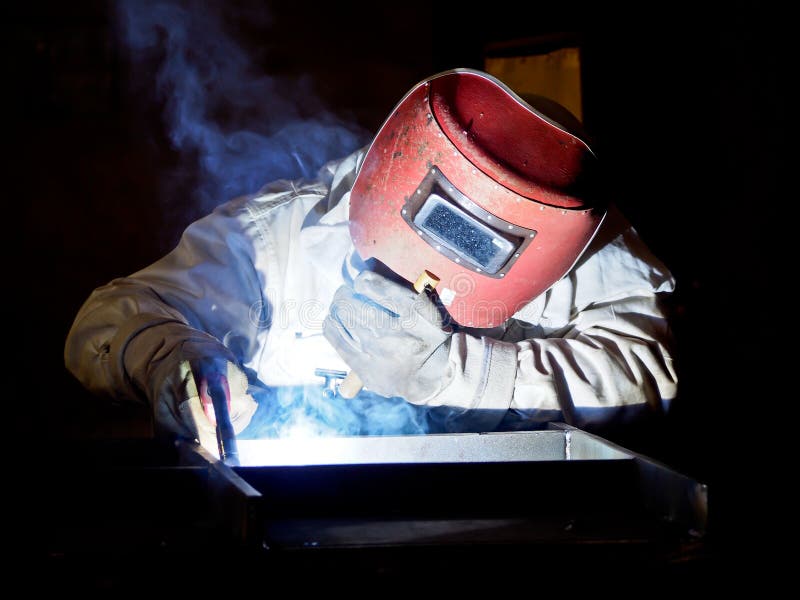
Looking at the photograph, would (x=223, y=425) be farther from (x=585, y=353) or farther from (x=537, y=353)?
(x=585, y=353)

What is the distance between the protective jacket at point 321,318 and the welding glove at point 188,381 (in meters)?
0.01

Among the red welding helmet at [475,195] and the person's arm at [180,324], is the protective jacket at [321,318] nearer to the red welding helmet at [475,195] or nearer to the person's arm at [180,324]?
the person's arm at [180,324]

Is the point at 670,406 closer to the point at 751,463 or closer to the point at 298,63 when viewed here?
the point at 751,463

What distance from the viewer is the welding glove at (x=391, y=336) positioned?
1414 mm

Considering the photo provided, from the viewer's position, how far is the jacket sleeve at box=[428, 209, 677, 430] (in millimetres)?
1527

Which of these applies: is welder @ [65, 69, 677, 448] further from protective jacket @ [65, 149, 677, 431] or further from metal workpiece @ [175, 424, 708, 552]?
metal workpiece @ [175, 424, 708, 552]

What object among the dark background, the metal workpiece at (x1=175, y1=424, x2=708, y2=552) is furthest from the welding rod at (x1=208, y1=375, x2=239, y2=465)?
the dark background

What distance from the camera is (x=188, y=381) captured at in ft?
4.34

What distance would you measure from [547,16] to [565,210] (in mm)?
2323

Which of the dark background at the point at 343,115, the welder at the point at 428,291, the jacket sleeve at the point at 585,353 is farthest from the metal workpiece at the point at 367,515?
the dark background at the point at 343,115

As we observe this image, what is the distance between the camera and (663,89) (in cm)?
314

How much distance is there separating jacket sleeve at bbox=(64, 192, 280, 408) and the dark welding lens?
58 centimetres

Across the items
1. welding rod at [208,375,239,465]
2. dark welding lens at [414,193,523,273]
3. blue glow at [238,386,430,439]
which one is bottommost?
blue glow at [238,386,430,439]

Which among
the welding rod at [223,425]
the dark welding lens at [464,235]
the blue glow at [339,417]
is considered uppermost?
the dark welding lens at [464,235]
